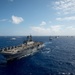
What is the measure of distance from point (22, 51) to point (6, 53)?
1263cm

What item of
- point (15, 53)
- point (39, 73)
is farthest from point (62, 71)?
point (15, 53)

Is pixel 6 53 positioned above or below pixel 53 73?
above

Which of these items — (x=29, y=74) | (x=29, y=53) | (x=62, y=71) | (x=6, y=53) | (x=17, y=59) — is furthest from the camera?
(x=29, y=53)

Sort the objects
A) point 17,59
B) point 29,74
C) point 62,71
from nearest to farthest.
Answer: point 29,74 → point 62,71 → point 17,59

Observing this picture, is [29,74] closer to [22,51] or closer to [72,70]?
[72,70]

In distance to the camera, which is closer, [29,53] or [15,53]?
[15,53]

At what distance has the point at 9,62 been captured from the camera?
60.4 metres

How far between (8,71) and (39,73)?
37.8 feet

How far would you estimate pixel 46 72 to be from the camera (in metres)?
46.5

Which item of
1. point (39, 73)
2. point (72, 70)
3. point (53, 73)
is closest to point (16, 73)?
point (39, 73)

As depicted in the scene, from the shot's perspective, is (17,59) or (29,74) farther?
(17,59)

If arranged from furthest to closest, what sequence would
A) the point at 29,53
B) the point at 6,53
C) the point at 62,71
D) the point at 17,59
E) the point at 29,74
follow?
the point at 29,53, the point at 17,59, the point at 6,53, the point at 62,71, the point at 29,74

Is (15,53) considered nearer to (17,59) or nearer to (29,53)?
(17,59)

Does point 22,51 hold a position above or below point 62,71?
above
